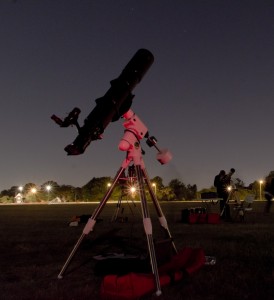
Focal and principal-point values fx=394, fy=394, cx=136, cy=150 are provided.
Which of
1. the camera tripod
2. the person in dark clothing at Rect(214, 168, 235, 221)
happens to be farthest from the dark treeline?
the camera tripod

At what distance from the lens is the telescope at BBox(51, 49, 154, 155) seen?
17.3ft

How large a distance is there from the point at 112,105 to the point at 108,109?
0.25ft

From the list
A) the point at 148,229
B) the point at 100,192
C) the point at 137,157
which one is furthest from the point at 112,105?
the point at 100,192

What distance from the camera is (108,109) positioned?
5.30 m

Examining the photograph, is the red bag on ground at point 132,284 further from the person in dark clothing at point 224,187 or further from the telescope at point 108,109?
the person in dark clothing at point 224,187

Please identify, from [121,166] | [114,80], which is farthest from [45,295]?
[114,80]

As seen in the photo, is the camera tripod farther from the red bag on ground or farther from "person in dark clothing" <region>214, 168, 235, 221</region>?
"person in dark clothing" <region>214, 168, 235, 221</region>

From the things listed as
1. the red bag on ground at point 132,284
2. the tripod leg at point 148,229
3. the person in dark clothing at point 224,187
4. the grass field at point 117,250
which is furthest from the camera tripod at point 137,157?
the person in dark clothing at point 224,187

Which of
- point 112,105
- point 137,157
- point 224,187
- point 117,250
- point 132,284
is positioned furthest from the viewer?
point 224,187

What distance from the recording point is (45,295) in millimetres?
5055

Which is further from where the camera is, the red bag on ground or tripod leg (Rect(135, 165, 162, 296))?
tripod leg (Rect(135, 165, 162, 296))

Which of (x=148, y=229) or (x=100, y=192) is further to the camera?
(x=100, y=192)

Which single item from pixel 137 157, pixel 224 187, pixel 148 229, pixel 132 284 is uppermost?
pixel 224 187

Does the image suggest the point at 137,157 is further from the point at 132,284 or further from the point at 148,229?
the point at 132,284
